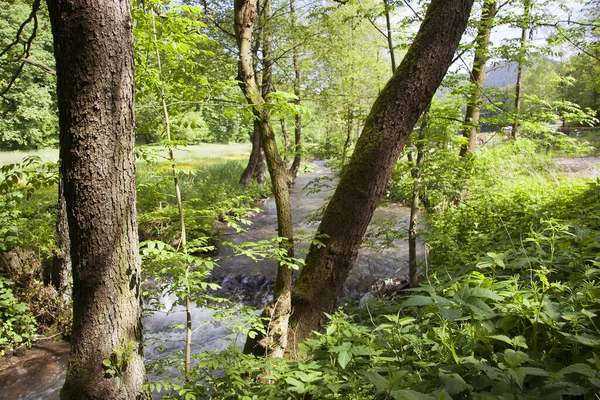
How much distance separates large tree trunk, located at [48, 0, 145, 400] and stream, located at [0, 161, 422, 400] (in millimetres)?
786

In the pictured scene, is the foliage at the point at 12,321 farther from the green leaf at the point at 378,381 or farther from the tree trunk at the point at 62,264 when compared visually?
the green leaf at the point at 378,381

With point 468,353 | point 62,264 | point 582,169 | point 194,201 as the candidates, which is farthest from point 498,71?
point 62,264

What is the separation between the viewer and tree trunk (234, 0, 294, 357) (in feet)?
9.21

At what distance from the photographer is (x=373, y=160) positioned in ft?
9.37

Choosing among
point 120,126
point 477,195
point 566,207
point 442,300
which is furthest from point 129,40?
point 477,195

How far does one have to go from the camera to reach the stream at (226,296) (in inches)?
164

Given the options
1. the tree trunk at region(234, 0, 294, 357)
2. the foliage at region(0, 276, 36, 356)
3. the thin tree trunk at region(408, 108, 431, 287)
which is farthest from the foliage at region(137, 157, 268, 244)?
the thin tree trunk at region(408, 108, 431, 287)

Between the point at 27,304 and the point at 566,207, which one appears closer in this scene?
the point at 566,207

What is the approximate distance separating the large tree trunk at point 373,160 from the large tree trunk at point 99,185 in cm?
148

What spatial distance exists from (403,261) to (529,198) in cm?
273

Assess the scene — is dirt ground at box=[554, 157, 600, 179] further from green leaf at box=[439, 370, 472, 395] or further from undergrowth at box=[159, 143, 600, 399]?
green leaf at box=[439, 370, 472, 395]

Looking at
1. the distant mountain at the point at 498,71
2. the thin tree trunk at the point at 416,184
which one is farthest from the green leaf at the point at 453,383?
the distant mountain at the point at 498,71

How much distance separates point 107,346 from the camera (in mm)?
1766

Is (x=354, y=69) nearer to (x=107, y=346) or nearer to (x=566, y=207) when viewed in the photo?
(x=566, y=207)
